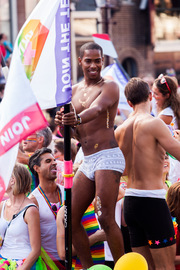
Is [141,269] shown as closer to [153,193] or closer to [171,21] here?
[153,193]

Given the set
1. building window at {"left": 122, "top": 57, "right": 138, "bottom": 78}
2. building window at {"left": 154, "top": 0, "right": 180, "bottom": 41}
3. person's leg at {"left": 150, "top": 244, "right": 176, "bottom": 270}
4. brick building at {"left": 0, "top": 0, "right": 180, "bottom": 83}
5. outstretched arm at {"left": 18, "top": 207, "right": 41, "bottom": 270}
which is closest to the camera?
person's leg at {"left": 150, "top": 244, "right": 176, "bottom": 270}

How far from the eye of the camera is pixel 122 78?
7.33 m

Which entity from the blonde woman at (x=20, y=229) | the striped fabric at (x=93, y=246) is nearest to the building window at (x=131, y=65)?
the striped fabric at (x=93, y=246)

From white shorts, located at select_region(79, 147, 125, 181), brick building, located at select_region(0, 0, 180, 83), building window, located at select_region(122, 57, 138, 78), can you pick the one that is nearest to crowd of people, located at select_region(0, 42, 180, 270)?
white shorts, located at select_region(79, 147, 125, 181)

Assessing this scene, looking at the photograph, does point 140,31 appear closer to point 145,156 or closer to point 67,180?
point 145,156

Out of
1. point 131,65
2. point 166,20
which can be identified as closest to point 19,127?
point 131,65

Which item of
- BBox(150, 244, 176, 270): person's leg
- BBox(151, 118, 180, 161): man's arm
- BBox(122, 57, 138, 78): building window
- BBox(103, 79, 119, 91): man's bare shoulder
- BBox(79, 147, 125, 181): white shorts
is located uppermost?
BBox(103, 79, 119, 91): man's bare shoulder

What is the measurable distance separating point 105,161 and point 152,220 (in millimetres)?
605

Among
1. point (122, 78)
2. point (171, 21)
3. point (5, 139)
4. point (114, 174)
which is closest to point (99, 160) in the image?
point (114, 174)

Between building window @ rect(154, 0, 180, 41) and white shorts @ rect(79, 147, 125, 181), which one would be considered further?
building window @ rect(154, 0, 180, 41)

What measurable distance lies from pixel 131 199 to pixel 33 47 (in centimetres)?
144

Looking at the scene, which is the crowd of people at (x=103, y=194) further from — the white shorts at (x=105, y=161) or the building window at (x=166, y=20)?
the building window at (x=166, y=20)

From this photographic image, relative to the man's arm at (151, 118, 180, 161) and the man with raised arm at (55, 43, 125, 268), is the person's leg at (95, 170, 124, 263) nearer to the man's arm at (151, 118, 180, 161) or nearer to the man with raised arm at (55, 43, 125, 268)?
the man with raised arm at (55, 43, 125, 268)

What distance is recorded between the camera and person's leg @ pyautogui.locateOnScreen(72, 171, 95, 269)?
432 centimetres
